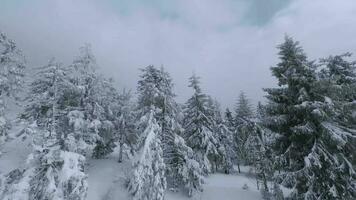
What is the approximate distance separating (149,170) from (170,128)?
21.9 feet

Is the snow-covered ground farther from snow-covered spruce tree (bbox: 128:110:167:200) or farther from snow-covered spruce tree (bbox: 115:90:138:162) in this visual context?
snow-covered spruce tree (bbox: 128:110:167:200)

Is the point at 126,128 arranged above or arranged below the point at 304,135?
above

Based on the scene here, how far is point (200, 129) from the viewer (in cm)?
3494

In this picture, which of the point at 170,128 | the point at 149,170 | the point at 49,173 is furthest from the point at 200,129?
the point at 49,173

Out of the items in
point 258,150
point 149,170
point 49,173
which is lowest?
point 49,173

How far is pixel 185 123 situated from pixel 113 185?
11.9m

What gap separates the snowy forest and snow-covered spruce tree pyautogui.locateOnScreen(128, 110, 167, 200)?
8 centimetres

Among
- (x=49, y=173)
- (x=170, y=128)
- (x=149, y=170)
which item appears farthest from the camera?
(x=170, y=128)

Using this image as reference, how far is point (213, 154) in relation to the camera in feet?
113

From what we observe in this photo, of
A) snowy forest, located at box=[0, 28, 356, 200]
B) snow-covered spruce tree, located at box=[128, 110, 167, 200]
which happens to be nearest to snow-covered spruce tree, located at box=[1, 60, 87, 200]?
snowy forest, located at box=[0, 28, 356, 200]

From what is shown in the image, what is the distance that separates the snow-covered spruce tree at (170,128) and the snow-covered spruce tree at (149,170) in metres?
4.06

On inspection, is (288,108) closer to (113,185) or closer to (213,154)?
(213,154)

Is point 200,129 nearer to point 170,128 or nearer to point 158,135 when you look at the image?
point 170,128

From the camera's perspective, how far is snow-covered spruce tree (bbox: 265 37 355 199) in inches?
596
